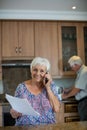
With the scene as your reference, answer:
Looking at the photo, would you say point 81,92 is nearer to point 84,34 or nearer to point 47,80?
point 84,34

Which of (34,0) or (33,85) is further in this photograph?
(34,0)

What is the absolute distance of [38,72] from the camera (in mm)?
1886

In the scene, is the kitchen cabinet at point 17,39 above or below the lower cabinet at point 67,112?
above

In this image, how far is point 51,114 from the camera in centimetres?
180

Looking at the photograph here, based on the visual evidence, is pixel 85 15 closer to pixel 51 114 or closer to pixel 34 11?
pixel 34 11

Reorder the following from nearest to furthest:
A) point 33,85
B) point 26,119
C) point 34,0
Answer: point 26,119 → point 33,85 → point 34,0

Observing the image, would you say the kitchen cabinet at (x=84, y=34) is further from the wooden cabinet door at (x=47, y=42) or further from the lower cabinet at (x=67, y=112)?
the lower cabinet at (x=67, y=112)

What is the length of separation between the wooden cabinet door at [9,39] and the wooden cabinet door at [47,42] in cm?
33

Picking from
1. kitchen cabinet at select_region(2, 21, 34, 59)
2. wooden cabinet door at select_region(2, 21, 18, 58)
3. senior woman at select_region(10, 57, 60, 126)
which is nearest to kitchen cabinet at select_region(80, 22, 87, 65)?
kitchen cabinet at select_region(2, 21, 34, 59)

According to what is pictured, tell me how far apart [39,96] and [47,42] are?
2087mm

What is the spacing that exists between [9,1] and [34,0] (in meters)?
0.35

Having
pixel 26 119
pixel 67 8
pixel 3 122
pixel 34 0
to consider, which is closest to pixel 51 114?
pixel 26 119

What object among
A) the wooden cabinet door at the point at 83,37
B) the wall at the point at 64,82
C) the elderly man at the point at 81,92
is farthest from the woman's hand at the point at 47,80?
the wall at the point at 64,82

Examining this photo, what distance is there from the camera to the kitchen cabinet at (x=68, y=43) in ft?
12.7
